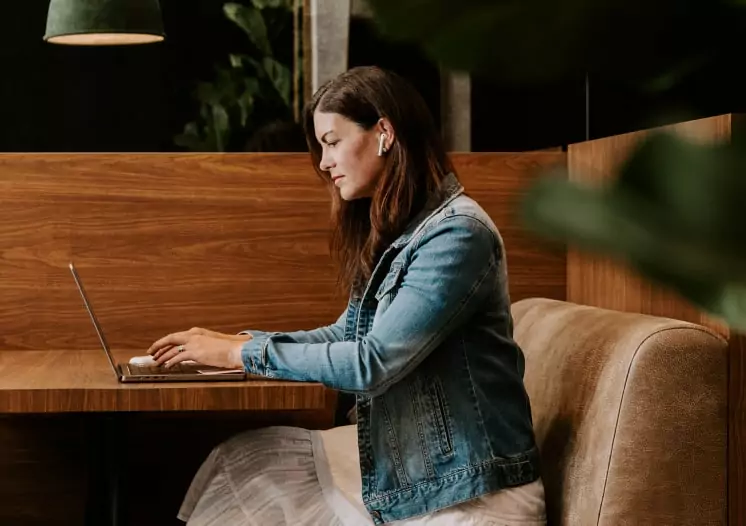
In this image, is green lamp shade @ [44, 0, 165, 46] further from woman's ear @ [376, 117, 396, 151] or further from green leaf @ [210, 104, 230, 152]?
woman's ear @ [376, 117, 396, 151]

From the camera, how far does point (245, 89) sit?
272 centimetres

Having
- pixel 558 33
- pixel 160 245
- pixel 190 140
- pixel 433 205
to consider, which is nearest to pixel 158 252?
pixel 160 245

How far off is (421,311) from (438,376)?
0.12 m

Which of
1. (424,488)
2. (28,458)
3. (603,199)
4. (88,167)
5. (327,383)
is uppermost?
(603,199)

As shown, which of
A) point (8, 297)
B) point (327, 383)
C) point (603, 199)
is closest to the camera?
point (603, 199)

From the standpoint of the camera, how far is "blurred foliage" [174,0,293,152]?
2.70 metres

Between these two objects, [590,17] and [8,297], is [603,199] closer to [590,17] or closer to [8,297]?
[590,17]

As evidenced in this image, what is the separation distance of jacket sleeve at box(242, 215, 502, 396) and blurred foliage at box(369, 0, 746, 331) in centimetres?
157

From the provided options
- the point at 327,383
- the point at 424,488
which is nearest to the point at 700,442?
the point at 424,488

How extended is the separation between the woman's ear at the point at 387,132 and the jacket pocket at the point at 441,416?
1.40 ft

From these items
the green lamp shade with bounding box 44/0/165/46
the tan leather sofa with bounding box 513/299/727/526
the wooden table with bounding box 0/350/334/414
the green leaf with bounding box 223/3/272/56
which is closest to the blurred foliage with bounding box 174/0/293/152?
the green leaf with bounding box 223/3/272/56

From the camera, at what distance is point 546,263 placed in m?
2.67

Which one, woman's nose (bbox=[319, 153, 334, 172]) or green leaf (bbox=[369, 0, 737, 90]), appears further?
woman's nose (bbox=[319, 153, 334, 172])

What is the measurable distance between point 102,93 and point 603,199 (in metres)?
2.66
